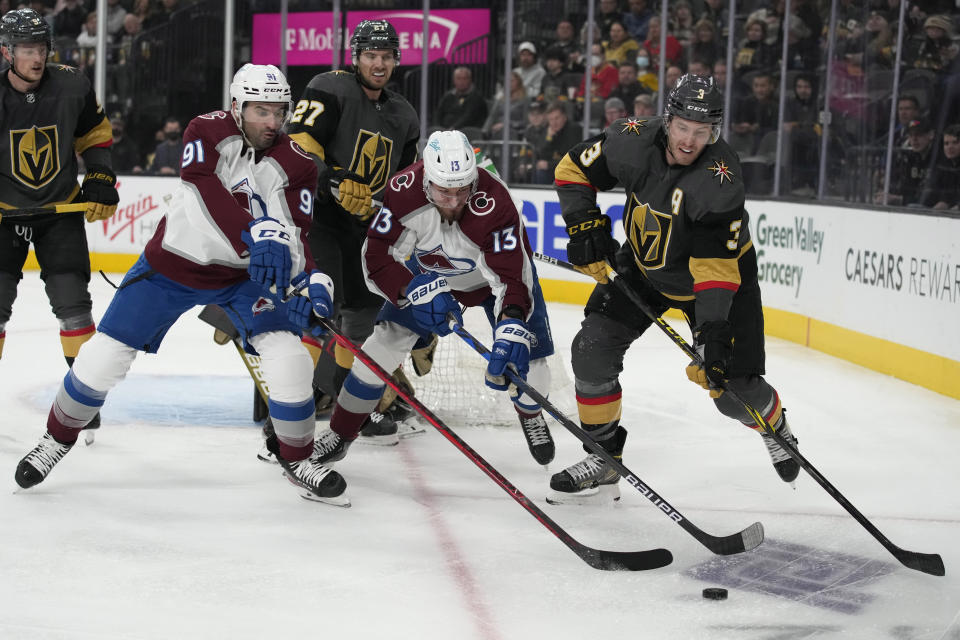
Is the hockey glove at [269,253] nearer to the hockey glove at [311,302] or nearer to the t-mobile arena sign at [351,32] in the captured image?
the hockey glove at [311,302]

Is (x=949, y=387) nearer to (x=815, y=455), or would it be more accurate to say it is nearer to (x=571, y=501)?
(x=815, y=455)

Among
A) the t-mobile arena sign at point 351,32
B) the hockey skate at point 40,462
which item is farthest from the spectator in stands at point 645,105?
the hockey skate at point 40,462

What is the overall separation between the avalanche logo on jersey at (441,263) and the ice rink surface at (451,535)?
585 mm

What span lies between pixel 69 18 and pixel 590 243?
22.9 feet

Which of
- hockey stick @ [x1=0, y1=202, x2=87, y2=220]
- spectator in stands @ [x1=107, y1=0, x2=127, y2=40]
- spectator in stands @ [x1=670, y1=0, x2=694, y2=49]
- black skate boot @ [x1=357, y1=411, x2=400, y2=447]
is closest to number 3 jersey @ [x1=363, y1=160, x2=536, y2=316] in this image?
black skate boot @ [x1=357, y1=411, x2=400, y2=447]

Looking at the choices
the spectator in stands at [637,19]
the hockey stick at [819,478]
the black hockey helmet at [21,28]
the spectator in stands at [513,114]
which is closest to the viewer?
the hockey stick at [819,478]

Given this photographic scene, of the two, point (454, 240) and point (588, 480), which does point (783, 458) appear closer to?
point (588, 480)

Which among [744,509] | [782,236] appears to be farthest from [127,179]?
[744,509]

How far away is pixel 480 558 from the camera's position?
269 centimetres

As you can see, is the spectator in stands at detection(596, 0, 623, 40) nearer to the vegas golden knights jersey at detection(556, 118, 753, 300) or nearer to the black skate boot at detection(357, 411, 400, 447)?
the black skate boot at detection(357, 411, 400, 447)

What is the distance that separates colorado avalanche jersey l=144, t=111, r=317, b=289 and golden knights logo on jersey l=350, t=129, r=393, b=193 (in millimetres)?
697

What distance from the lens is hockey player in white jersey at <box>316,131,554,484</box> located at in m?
2.93

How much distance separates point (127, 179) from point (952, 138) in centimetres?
504

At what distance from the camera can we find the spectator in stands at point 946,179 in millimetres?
4812
